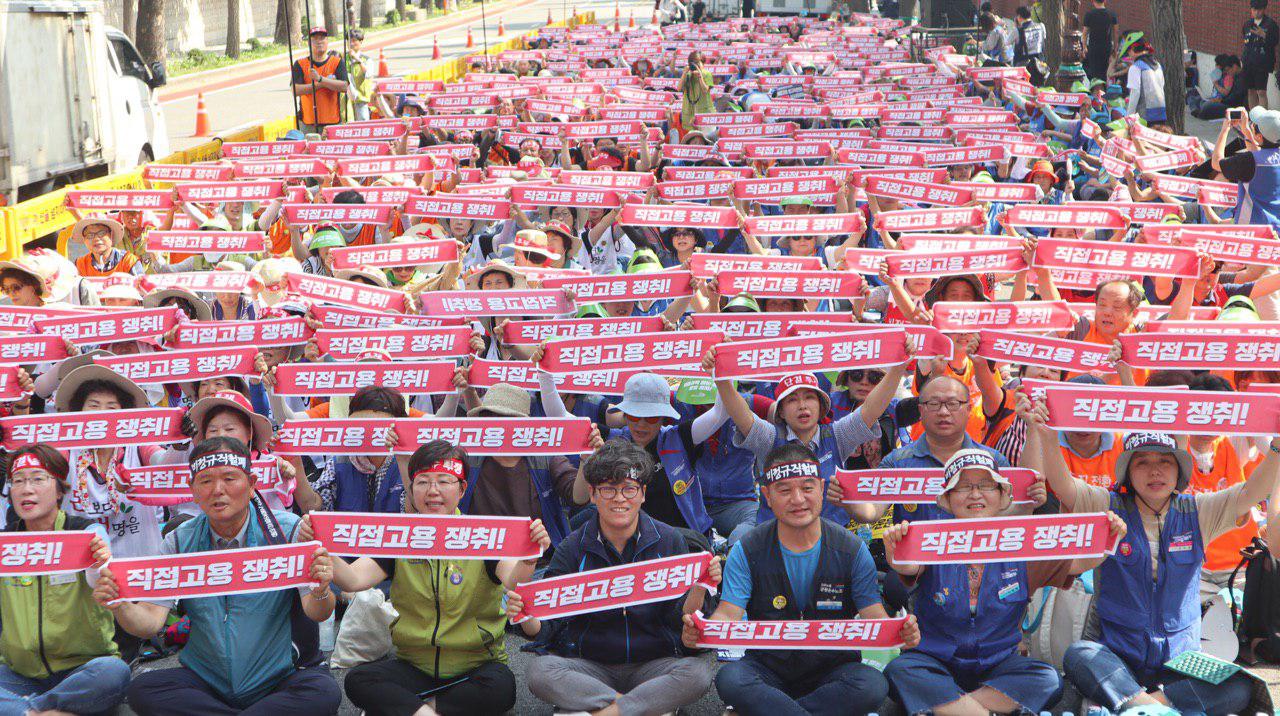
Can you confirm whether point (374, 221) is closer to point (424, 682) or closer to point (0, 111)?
point (424, 682)

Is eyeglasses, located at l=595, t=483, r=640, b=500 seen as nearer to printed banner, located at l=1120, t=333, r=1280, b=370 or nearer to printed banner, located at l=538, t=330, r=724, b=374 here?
printed banner, located at l=538, t=330, r=724, b=374

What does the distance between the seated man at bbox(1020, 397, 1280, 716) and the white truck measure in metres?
13.7

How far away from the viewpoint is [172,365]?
8.04 m

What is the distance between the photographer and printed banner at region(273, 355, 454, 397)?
7.84m

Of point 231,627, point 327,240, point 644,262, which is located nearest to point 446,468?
point 231,627

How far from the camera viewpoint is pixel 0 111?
17.2 metres

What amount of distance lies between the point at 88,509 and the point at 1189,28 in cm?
3382

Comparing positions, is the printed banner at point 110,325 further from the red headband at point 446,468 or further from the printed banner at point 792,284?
the printed banner at point 792,284

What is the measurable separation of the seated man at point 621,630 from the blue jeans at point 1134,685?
62.5 inches

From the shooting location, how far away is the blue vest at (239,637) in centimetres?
615

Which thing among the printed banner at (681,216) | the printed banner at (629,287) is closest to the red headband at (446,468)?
the printed banner at (629,287)

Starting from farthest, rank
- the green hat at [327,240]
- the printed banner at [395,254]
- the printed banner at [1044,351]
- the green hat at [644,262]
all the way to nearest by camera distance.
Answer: the green hat at [327,240] → the green hat at [644,262] → the printed banner at [395,254] → the printed banner at [1044,351]

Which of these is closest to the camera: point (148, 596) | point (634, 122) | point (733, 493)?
point (148, 596)

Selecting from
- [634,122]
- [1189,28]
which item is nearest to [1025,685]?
[634,122]
